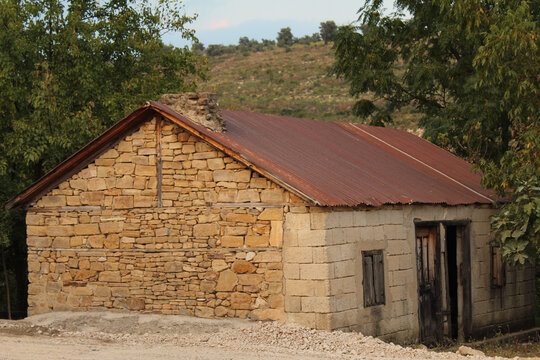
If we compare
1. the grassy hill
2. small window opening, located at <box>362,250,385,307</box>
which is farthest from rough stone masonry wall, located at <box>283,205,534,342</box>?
the grassy hill

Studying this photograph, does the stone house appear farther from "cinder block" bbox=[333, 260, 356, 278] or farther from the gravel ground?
the gravel ground

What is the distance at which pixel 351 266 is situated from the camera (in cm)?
1250

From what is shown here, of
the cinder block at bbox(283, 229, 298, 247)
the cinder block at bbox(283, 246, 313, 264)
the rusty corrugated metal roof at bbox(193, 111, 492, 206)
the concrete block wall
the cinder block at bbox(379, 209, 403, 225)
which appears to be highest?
the rusty corrugated metal roof at bbox(193, 111, 492, 206)

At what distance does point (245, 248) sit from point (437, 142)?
1068cm

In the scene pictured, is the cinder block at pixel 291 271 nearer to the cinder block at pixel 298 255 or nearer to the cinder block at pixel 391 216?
the cinder block at pixel 298 255

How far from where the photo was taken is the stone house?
40.1 feet

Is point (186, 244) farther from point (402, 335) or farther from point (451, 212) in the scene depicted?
point (451, 212)

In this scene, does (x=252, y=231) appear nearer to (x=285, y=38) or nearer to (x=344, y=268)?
(x=344, y=268)

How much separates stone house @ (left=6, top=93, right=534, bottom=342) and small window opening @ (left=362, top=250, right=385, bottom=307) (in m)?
0.03

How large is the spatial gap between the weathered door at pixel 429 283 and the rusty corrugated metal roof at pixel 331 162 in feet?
2.38

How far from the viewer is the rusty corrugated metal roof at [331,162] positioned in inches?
491

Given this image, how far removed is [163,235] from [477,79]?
896 cm

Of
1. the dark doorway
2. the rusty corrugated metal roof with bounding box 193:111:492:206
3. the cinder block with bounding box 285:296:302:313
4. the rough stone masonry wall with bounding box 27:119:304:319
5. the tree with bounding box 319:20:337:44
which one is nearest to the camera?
the cinder block with bounding box 285:296:302:313

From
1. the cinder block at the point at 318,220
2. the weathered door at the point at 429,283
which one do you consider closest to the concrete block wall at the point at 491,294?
the weathered door at the point at 429,283
